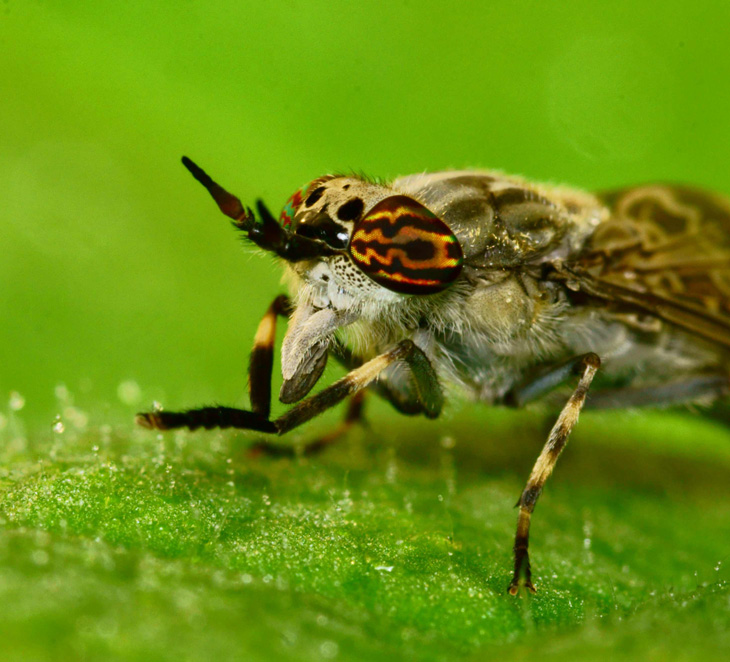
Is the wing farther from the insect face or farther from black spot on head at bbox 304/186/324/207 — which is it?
black spot on head at bbox 304/186/324/207

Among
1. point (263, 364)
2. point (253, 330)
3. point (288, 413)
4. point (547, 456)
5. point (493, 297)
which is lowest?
point (547, 456)

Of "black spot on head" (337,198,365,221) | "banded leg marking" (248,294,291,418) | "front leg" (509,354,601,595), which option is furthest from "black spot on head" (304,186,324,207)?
"front leg" (509,354,601,595)

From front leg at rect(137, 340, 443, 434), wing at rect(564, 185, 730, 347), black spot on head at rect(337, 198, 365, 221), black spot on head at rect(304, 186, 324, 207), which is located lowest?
front leg at rect(137, 340, 443, 434)

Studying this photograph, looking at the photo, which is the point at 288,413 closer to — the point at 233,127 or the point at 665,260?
the point at 665,260

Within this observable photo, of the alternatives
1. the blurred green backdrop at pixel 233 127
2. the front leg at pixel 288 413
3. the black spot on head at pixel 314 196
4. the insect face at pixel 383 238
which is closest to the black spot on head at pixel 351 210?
the insect face at pixel 383 238

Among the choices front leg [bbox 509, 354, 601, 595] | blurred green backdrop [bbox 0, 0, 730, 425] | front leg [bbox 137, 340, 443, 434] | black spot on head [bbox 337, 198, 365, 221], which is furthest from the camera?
blurred green backdrop [bbox 0, 0, 730, 425]

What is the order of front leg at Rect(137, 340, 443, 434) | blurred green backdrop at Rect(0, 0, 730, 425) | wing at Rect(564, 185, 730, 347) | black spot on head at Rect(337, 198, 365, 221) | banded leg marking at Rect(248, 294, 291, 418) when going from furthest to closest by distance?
blurred green backdrop at Rect(0, 0, 730, 425) → wing at Rect(564, 185, 730, 347) → banded leg marking at Rect(248, 294, 291, 418) → black spot on head at Rect(337, 198, 365, 221) → front leg at Rect(137, 340, 443, 434)

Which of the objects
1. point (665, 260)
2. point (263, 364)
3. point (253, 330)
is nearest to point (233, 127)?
point (253, 330)

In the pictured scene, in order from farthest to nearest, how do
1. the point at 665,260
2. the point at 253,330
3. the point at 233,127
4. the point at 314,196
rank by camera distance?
the point at 233,127 < the point at 253,330 < the point at 665,260 < the point at 314,196
